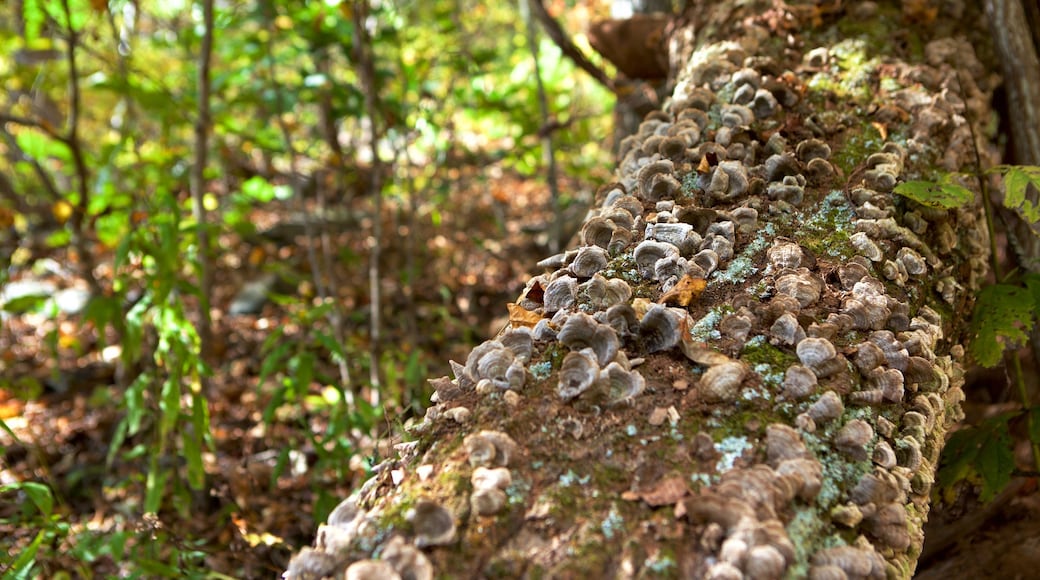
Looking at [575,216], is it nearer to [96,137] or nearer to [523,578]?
[523,578]

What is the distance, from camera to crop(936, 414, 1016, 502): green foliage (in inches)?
104

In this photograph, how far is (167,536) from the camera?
11.0 feet

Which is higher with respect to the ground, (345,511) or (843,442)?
(345,511)

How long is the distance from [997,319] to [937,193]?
55cm

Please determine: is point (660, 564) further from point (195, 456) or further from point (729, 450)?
point (195, 456)

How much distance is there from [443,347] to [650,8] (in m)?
2.99

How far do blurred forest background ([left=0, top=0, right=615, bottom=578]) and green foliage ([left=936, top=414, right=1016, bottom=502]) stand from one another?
6.83ft

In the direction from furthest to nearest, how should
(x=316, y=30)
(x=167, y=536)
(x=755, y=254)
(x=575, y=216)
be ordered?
1. (x=575, y=216)
2. (x=316, y=30)
3. (x=167, y=536)
4. (x=755, y=254)

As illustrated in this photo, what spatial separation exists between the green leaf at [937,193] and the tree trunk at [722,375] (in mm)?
127

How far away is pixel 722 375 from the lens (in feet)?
5.85

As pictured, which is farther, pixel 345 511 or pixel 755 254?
pixel 755 254

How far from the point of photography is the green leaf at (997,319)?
8.20 ft

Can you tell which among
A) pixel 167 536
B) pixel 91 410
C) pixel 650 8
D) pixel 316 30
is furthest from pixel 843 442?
pixel 91 410

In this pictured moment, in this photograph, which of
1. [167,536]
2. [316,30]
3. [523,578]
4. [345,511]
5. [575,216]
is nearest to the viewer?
[523,578]
